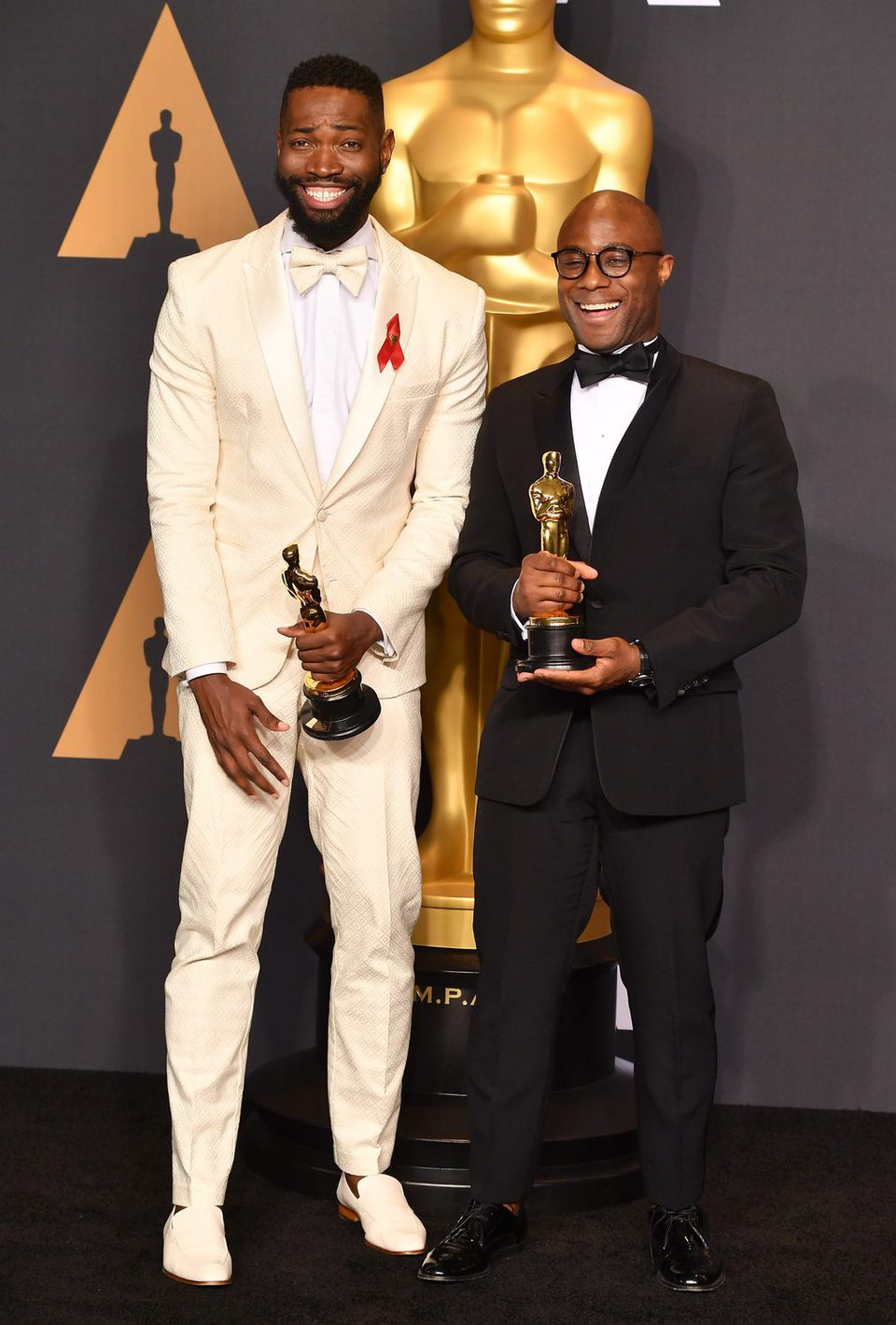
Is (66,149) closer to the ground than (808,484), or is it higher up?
higher up

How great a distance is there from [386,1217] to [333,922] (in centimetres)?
56

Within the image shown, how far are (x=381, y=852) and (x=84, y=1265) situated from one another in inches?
36.1

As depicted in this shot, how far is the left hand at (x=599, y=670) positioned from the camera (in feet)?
8.75

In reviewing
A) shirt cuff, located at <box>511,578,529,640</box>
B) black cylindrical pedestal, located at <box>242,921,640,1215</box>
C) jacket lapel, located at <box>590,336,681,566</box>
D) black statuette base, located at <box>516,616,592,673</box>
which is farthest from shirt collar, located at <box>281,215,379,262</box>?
black cylindrical pedestal, located at <box>242,921,640,1215</box>

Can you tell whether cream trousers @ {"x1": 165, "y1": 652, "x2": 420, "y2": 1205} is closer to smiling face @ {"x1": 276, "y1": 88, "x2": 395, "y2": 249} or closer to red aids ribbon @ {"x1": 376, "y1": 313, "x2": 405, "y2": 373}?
red aids ribbon @ {"x1": 376, "y1": 313, "x2": 405, "y2": 373}

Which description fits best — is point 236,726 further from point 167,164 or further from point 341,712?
point 167,164

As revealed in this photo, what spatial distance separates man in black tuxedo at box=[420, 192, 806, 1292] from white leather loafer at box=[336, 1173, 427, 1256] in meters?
0.12

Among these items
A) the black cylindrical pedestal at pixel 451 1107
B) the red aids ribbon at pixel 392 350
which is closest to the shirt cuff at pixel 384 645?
the red aids ribbon at pixel 392 350

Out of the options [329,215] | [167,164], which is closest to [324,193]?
[329,215]

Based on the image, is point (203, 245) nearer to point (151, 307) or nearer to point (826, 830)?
point (151, 307)

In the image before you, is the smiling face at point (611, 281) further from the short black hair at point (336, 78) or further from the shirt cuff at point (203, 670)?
the shirt cuff at point (203, 670)

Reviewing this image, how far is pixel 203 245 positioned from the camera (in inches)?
162

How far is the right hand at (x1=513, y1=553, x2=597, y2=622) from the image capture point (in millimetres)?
2684

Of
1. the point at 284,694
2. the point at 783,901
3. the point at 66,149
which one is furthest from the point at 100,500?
the point at 783,901
